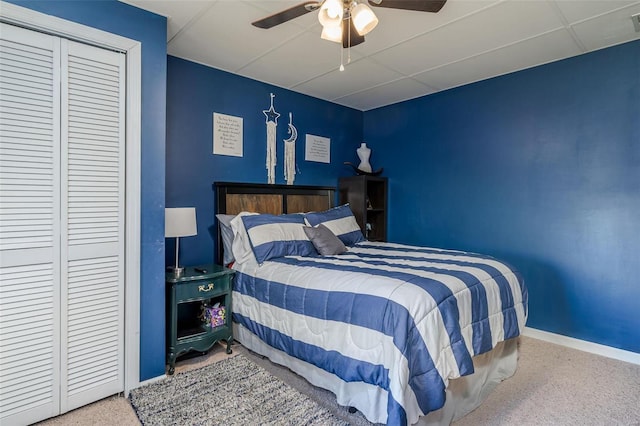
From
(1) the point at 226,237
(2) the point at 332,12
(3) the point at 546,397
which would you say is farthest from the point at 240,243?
(3) the point at 546,397

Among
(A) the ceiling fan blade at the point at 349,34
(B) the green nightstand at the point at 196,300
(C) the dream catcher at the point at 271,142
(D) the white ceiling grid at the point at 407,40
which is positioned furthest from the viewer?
(C) the dream catcher at the point at 271,142

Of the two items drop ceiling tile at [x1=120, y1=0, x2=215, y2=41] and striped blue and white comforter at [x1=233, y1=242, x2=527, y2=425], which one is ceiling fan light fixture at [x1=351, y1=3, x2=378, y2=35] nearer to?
drop ceiling tile at [x1=120, y1=0, x2=215, y2=41]

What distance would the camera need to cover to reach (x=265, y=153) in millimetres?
3686

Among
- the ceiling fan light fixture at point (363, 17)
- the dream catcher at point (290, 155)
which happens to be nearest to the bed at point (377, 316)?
the dream catcher at point (290, 155)

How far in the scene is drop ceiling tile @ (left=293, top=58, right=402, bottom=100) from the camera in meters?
3.28

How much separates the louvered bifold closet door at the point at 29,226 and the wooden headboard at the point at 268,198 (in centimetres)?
144

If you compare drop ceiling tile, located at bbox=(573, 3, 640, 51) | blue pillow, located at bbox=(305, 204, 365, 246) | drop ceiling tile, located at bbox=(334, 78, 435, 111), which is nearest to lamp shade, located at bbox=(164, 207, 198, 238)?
blue pillow, located at bbox=(305, 204, 365, 246)

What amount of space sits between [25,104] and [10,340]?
1.26 meters

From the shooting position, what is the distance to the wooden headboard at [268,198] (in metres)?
3.26

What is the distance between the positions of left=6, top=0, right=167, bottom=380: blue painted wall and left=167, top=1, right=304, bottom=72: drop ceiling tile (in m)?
0.34

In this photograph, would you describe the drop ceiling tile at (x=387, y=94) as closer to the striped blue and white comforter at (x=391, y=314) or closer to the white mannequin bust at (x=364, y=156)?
the white mannequin bust at (x=364, y=156)

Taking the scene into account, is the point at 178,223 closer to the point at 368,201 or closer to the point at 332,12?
the point at 332,12

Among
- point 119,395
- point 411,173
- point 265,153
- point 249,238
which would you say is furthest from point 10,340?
point 411,173

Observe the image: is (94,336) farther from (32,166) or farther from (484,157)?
(484,157)
